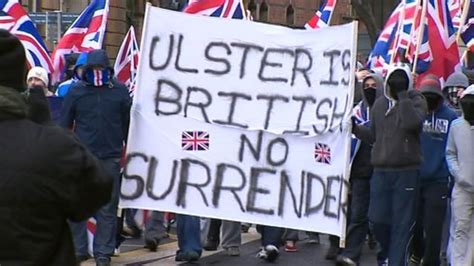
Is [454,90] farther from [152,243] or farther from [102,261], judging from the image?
[102,261]

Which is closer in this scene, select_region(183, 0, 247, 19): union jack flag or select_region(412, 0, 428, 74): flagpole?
select_region(412, 0, 428, 74): flagpole

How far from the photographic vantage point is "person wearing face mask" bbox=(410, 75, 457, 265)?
927cm

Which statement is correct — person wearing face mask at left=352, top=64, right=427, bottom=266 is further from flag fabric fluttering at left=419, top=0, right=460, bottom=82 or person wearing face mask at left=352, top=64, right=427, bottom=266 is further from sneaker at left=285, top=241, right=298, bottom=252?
sneaker at left=285, top=241, right=298, bottom=252

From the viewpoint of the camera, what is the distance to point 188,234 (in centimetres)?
1012

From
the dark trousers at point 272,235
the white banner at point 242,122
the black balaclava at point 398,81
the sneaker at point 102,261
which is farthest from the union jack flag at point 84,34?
the black balaclava at point 398,81

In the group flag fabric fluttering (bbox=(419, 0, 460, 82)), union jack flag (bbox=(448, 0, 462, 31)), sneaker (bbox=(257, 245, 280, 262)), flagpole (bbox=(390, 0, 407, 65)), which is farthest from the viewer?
union jack flag (bbox=(448, 0, 462, 31))

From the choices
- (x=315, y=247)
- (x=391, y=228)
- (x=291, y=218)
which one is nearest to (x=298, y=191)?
(x=291, y=218)

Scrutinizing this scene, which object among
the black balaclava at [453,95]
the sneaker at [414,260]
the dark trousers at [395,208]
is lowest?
the sneaker at [414,260]

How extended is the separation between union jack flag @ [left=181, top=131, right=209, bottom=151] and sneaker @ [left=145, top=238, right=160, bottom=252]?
1587 mm

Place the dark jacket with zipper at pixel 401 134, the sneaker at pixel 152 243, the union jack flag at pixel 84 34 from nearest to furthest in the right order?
the dark jacket with zipper at pixel 401 134
the sneaker at pixel 152 243
the union jack flag at pixel 84 34

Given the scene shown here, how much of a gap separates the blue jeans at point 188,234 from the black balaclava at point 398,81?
7.51 feet

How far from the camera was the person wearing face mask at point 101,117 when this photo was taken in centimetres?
980

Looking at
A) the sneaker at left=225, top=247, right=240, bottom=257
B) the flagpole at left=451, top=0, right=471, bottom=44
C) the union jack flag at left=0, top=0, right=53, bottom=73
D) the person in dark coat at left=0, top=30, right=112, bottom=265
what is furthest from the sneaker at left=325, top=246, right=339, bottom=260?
the person in dark coat at left=0, top=30, right=112, bottom=265

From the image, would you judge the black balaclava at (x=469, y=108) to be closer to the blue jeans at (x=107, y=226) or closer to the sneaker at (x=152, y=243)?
the blue jeans at (x=107, y=226)
